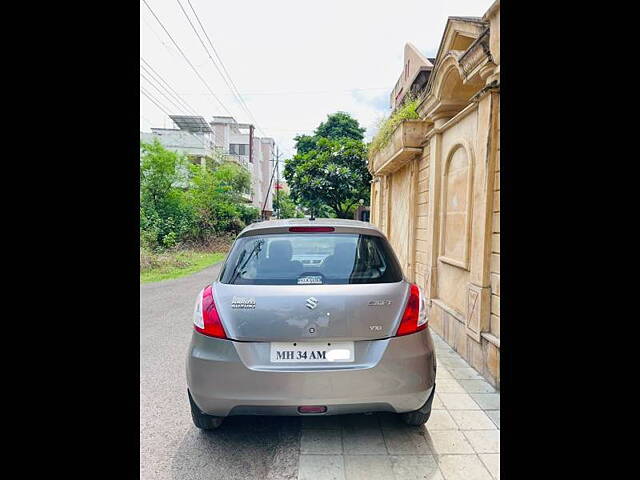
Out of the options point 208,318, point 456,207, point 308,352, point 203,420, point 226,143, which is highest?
point 226,143

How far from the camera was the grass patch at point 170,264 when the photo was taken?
11.6m

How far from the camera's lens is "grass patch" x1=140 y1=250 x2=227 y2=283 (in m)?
11.6

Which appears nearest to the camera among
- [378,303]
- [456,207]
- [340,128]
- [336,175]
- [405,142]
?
[378,303]

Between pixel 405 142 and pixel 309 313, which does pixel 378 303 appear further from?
pixel 405 142

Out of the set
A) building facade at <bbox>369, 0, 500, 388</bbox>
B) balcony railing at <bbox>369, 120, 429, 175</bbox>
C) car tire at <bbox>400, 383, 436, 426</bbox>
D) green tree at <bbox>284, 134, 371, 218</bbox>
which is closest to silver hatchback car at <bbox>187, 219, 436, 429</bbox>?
car tire at <bbox>400, 383, 436, 426</bbox>

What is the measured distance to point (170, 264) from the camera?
13375mm

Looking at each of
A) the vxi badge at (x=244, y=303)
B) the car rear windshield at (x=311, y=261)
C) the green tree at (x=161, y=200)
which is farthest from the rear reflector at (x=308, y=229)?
the green tree at (x=161, y=200)

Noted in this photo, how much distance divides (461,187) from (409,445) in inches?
126

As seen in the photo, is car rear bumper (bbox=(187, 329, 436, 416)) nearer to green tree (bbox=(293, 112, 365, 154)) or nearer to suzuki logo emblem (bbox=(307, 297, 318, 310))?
suzuki logo emblem (bbox=(307, 297, 318, 310))

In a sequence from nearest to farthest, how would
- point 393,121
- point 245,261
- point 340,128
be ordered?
1. point 245,261
2. point 393,121
3. point 340,128

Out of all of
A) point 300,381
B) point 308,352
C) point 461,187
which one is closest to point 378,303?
point 308,352
